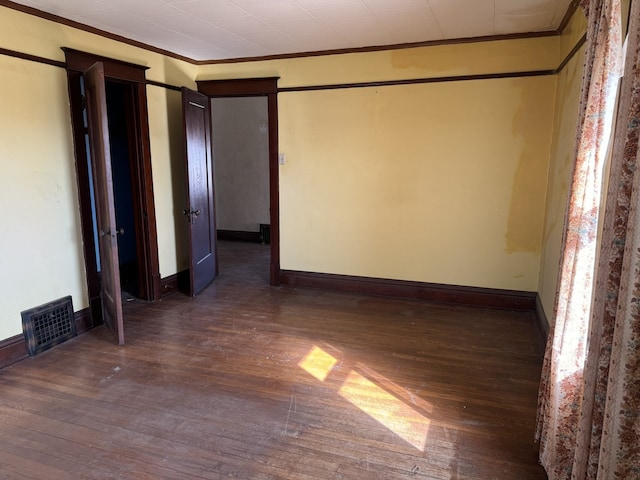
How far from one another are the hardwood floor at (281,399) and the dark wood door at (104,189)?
34 centimetres

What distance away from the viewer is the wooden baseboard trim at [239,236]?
7629 mm

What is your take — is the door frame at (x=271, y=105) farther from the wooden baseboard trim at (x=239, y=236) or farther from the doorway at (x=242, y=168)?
the wooden baseboard trim at (x=239, y=236)

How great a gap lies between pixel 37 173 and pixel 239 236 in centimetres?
453

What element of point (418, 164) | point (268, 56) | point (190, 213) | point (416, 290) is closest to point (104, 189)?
point (190, 213)

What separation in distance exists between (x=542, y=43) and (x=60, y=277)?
15.3 ft

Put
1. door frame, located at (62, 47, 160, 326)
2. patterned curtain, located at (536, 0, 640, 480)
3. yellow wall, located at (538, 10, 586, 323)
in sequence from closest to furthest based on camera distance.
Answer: patterned curtain, located at (536, 0, 640, 480), yellow wall, located at (538, 10, 586, 323), door frame, located at (62, 47, 160, 326)

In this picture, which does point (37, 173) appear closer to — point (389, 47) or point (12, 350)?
point (12, 350)

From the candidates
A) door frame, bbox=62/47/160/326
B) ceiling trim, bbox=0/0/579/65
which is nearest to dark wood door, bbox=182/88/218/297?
door frame, bbox=62/47/160/326

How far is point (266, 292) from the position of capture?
4875 mm

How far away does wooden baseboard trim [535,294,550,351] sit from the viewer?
3411mm

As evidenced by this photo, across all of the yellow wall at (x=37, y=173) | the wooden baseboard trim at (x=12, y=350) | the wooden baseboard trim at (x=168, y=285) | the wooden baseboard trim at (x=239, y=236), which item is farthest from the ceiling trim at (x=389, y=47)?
the wooden baseboard trim at (x=12, y=350)

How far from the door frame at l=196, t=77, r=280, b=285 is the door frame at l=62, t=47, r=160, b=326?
95cm

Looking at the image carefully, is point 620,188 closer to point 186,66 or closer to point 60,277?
point 60,277

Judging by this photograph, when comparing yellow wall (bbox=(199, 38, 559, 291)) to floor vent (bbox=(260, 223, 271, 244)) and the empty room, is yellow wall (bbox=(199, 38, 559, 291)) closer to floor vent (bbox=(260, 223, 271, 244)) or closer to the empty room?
the empty room
